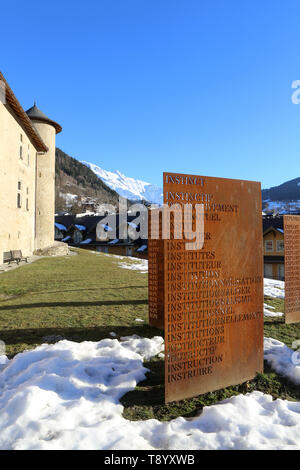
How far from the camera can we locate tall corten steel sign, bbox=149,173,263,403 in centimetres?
394

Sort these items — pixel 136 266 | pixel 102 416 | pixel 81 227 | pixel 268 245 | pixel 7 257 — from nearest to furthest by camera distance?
pixel 102 416 → pixel 136 266 → pixel 7 257 → pixel 268 245 → pixel 81 227

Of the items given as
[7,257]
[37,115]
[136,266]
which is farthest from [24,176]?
[136,266]

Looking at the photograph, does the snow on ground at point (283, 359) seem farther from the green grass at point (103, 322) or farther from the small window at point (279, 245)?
the small window at point (279, 245)

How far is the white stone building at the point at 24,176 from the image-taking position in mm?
22078

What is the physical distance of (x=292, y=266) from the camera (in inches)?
306

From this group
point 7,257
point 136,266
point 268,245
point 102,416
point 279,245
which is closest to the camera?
point 102,416

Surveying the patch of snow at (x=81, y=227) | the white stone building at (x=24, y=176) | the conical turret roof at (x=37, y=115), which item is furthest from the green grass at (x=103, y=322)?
the patch of snow at (x=81, y=227)

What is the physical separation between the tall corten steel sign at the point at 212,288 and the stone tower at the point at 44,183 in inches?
1211

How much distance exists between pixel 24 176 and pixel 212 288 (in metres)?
27.0

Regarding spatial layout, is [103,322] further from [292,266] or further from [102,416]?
[292,266]

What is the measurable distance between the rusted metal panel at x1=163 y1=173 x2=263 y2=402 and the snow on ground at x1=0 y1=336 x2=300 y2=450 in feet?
Answer: 1.63

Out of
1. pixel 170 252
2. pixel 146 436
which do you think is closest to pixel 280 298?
pixel 170 252
